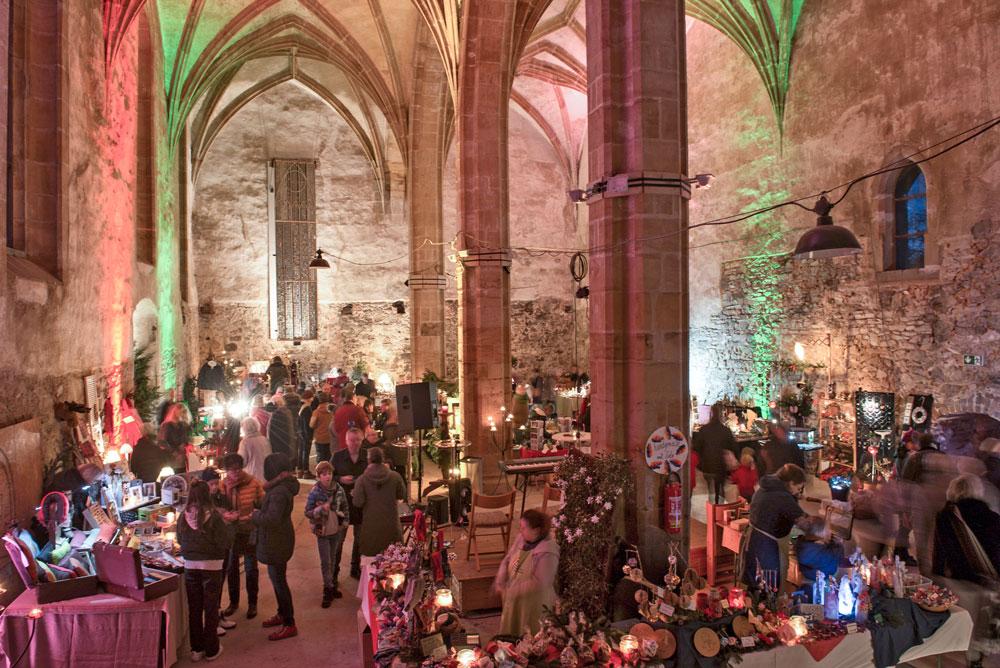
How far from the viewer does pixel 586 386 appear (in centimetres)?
1515

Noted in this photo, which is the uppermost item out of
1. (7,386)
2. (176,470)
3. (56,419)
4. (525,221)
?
(525,221)

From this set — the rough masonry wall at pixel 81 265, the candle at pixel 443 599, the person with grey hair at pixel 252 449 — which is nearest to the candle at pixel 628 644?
the candle at pixel 443 599

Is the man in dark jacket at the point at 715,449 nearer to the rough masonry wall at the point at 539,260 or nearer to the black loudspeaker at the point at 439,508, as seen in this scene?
the black loudspeaker at the point at 439,508

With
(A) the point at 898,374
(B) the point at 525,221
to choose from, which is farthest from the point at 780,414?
(B) the point at 525,221

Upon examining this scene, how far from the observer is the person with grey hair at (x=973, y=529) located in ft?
15.0

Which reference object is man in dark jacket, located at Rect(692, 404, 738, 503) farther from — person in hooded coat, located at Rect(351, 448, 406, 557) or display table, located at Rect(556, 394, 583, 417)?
display table, located at Rect(556, 394, 583, 417)

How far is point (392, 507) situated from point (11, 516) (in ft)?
10.4

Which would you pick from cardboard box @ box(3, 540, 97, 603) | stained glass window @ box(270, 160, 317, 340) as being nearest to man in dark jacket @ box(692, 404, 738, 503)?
cardboard box @ box(3, 540, 97, 603)

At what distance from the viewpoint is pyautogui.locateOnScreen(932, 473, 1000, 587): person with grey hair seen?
4578 millimetres

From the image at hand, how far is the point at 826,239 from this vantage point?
16.2 ft

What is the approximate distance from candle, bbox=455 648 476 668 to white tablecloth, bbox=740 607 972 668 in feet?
5.48

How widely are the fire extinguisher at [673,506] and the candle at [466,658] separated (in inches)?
92.1

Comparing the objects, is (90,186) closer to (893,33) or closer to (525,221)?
(893,33)

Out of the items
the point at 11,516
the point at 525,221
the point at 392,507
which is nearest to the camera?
the point at 11,516
